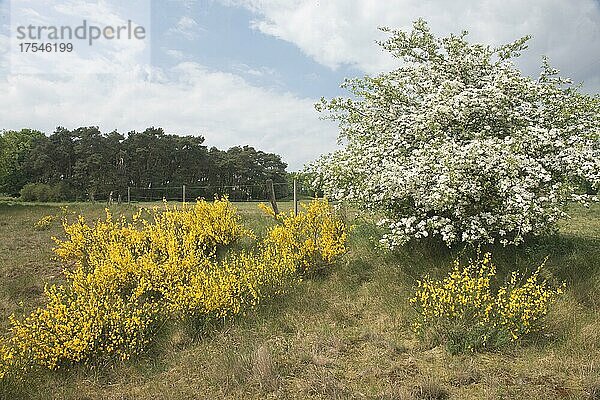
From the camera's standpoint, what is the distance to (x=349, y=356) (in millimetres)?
4934

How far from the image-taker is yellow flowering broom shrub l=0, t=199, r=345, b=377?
4914 mm

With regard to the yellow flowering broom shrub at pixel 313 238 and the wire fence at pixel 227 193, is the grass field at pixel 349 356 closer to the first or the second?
the yellow flowering broom shrub at pixel 313 238

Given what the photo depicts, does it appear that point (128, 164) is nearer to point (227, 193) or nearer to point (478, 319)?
point (227, 193)

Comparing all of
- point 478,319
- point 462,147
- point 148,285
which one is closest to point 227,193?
point 148,285

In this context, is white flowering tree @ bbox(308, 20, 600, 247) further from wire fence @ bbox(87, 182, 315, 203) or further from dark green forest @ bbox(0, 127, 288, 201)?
dark green forest @ bbox(0, 127, 288, 201)

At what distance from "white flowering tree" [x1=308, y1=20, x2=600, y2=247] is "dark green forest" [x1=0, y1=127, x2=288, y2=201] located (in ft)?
108

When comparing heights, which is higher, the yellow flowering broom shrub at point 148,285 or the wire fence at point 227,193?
the wire fence at point 227,193

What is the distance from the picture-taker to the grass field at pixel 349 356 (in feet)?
13.7

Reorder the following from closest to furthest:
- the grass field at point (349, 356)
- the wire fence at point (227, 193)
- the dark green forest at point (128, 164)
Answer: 1. the grass field at point (349, 356)
2. the wire fence at point (227, 193)
3. the dark green forest at point (128, 164)

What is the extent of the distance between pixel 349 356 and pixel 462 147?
3125mm

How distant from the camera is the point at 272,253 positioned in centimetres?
754

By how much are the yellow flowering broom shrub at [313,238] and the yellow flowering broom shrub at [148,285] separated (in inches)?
0.7

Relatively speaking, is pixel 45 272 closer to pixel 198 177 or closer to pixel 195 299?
pixel 195 299

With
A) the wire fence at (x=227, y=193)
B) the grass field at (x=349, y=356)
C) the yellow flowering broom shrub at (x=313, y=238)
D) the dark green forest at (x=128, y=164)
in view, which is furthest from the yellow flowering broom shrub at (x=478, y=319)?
the dark green forest at (x=128, y=164)
